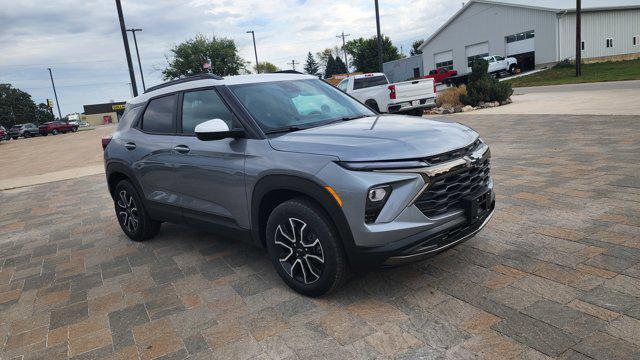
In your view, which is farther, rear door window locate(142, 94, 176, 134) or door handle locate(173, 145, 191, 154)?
rear door window locate(142, 94, 176, 134)

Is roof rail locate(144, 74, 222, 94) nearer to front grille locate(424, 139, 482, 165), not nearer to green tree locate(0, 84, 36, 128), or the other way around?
front grille locate(424, 139, 482, 165)

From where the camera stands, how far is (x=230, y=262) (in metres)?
4.36

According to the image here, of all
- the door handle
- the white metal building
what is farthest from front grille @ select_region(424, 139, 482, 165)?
the white metal building

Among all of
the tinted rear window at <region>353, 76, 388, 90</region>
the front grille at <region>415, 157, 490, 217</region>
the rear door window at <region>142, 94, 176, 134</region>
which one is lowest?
the front grille at <region>415, 157, 490, 217</region>

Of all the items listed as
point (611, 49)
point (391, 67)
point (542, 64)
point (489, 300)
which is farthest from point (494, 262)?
point (391, 67)

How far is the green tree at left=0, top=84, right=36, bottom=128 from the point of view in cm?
8762

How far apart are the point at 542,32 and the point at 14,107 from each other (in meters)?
94.5

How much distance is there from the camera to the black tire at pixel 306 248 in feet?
10.1

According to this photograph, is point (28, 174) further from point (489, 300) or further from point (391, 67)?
point (391, 67)

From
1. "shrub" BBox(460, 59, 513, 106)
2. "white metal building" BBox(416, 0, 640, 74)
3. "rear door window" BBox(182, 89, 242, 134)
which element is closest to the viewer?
"rear door window" BBox(182, 89, 242, 134)

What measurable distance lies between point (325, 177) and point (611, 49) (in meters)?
44.1

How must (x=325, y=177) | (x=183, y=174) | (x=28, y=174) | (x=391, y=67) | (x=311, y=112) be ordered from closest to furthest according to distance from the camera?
1. (x=325, y=177)
2. (x=311, y=112)
3. (x=183, y=174)
4. (x=28, y=174)
5. (x=391, y=67)

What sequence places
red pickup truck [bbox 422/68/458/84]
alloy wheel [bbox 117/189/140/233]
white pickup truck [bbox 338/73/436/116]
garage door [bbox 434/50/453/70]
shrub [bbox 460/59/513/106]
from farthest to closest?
garage door [bbox 434/50/453/70] < red pickup truck [bbox 422/68/458/84] < shrub [bbox 460/59/513/106] < white pickup truck [bbox 338/73/436/116] < alloy wheel [bbox 117/189/140/233]

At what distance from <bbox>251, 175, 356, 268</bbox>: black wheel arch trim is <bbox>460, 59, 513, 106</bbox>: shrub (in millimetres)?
15499
